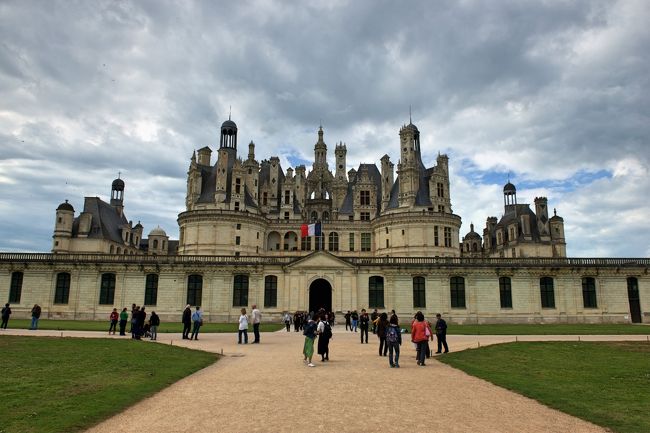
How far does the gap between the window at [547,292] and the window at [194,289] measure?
124 ft

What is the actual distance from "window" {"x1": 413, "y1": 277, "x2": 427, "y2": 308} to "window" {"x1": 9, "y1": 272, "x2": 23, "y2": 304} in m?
43.3

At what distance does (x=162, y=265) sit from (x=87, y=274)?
27.1ft

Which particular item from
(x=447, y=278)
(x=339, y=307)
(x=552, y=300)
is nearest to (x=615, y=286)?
(x=552, y=300)

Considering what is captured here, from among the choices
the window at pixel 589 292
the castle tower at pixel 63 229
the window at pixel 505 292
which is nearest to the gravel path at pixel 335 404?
the window at pixel 505 292

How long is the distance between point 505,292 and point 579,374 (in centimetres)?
3600

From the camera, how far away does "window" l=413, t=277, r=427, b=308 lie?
4947cm

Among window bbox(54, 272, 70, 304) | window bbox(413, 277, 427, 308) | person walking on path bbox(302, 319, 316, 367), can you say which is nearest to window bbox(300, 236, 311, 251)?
window bbox(413, 277, 427, 308)

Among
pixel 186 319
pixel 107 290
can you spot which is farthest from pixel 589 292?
pixel 107 290

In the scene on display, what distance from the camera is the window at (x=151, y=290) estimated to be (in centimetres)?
4895

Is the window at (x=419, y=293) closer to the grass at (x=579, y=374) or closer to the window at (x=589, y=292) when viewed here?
the window at (x=589, y=292)

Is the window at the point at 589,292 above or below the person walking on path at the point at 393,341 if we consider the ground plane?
above

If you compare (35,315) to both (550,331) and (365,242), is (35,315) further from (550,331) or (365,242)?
(365,242)

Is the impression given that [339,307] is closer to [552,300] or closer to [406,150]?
[552,300]

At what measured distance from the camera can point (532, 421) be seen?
9.91 metres
